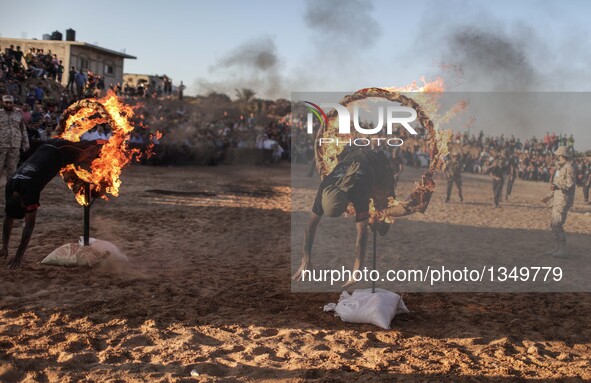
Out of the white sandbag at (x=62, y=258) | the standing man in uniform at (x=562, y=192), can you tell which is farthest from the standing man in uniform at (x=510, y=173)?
the white sandbag at (x=62, y=258)

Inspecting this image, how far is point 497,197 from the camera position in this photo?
57.4 feet

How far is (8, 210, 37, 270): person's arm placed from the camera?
690 centimetres

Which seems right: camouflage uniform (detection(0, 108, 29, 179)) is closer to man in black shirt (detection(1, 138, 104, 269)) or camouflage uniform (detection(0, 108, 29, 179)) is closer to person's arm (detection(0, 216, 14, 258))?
person's arm (detection(0, 216, 14, 258))

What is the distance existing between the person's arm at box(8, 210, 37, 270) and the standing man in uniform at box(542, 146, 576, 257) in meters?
8.51

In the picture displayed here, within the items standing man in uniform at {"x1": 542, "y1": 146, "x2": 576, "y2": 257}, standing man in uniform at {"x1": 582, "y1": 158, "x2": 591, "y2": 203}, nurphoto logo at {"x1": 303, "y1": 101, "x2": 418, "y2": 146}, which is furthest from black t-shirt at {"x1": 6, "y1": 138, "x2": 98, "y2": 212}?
standing man in uniform at {"x1": 582, "y1": 158, "x2": 591, "y2": 203}

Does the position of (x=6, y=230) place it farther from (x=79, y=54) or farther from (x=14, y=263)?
(x=79, y=54)

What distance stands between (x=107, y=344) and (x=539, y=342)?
422 centimetres

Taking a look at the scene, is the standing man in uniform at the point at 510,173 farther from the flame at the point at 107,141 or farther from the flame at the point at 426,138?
the flame at the point at 107,141

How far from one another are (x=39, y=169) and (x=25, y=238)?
3.12 ft

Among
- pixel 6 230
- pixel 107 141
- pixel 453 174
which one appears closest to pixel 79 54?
pixel 453 174

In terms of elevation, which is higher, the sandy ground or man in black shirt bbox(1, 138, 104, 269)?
man in black shirt bbox(1, 138, 104, 269)

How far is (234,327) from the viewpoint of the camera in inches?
219

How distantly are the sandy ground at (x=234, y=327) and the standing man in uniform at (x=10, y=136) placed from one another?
1501mm

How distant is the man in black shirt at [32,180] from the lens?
6.75 metres
